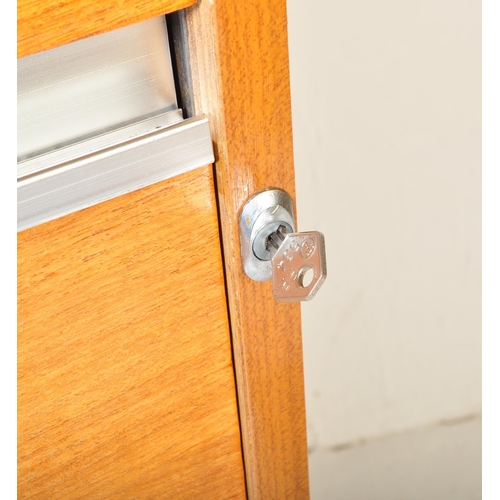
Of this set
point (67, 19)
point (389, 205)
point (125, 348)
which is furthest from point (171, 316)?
point (389, 205)

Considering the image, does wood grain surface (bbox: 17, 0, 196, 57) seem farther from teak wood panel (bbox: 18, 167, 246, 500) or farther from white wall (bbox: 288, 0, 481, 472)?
white wall (bbox: 288, 0, 481, 472)

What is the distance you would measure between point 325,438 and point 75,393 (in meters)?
0.63

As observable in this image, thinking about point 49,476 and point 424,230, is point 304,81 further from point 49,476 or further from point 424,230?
point 49,476

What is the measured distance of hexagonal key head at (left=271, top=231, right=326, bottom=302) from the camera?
1.25 ft

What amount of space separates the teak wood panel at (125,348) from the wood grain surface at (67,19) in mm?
81

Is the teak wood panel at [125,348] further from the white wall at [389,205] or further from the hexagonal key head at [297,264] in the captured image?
the white wall at [389,205]

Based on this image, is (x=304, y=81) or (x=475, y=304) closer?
(x=304, y=81)

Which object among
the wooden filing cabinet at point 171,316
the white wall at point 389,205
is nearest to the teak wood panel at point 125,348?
the wooden filing cabinet at point 171,316

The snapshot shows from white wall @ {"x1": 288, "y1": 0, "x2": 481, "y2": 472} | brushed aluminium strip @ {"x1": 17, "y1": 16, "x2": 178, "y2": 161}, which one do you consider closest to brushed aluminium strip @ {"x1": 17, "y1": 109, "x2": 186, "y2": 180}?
brushed aluminium strip @ {"x1": 17, "y1": 16, "x2": 178, "y2": 161}

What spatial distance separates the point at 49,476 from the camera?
404 millimetres
